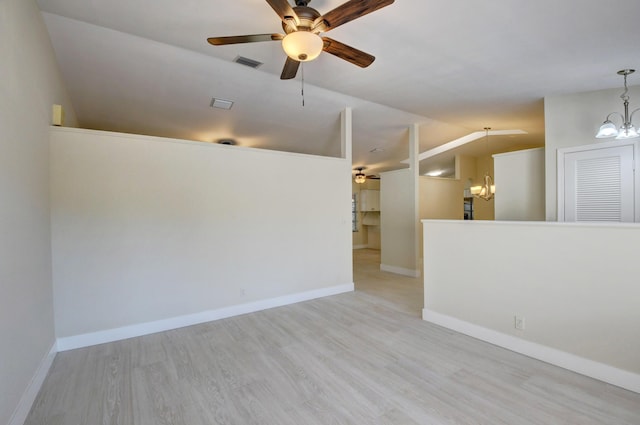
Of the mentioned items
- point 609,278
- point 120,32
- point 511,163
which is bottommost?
point 609,278

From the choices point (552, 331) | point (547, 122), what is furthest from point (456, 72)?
point (552, 331)

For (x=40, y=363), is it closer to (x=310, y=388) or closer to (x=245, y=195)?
(x=310, y=388)

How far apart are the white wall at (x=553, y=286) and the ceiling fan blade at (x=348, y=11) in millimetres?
2294

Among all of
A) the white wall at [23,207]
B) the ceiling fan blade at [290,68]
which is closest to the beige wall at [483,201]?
the ceiling fan blade at [290,68]

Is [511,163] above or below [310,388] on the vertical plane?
above

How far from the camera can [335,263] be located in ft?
16.0

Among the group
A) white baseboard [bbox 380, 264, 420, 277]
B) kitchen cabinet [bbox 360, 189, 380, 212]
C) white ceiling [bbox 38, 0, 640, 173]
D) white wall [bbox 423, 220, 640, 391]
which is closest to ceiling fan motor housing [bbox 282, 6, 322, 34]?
white ceiling [bbox 38, 0, 640, 173]

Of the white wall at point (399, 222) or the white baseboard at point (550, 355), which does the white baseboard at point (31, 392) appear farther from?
the white wall at point (399, 222)

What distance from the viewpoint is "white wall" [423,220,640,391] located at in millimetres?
2191

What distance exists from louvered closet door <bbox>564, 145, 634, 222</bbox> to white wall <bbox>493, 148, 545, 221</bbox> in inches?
18.2

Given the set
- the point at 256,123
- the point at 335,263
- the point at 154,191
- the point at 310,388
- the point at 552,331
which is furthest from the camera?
the point at 256,123

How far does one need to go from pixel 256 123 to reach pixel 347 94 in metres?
1.90

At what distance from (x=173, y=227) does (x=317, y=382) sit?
7.92 feet

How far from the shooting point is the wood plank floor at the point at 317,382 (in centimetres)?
192
